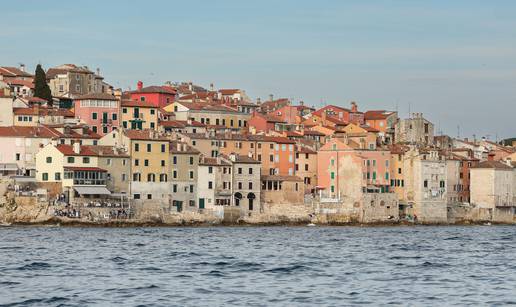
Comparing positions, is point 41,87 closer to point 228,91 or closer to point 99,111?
point 99,111

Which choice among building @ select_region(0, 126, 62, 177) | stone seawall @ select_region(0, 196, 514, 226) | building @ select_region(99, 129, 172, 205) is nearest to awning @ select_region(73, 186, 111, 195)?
stone seawall @ select_region(0, 196, 514, 226)

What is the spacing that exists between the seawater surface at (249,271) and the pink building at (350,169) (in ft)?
109

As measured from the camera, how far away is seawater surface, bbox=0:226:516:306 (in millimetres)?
39812

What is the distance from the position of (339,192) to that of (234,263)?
199 feet

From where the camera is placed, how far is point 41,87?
412ft

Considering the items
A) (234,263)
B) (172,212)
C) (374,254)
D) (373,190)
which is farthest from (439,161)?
(234,263)

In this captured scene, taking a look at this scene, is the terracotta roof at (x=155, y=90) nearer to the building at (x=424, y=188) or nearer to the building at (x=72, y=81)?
the building at (x=72, y=81)

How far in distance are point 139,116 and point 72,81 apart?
2303cm

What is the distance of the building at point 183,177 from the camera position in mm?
104688

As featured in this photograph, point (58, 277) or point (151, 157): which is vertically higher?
point (151, 157)

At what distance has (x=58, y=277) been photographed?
150 ft

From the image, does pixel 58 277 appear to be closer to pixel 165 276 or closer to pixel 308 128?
pixel 165 276

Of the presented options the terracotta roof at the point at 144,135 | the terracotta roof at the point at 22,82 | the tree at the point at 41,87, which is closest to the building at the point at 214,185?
the terracotta roof at the point at 144,135

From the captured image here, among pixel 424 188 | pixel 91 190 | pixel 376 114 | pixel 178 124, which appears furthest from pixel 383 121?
pixel 91 190
